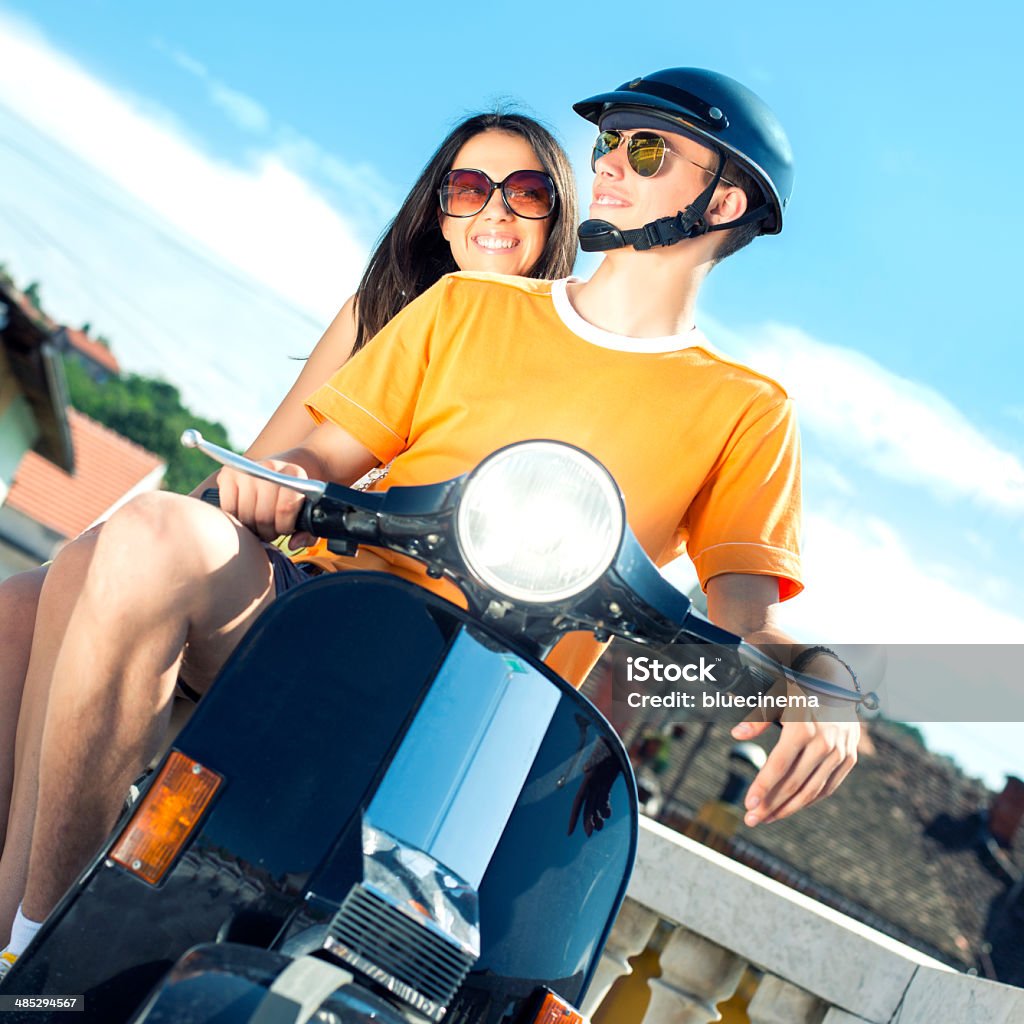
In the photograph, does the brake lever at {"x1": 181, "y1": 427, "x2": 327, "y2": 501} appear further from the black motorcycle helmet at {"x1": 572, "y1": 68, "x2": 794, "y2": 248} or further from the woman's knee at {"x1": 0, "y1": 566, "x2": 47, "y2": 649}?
the black motorcycle helmet at {"x1": 572, "y1": 68, "x2": 794, "y2": 248}

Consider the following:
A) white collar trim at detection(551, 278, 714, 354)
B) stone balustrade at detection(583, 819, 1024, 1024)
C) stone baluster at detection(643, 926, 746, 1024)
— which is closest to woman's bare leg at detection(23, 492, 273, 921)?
white collar trim at detection(551, 278, 714, 354)

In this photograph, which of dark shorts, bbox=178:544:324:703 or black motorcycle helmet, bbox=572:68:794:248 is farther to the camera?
black motorcycle helmet, bbox=572:68:794:248

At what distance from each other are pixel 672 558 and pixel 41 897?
1.18m

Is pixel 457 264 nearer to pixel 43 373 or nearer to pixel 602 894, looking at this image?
pixel 602 894

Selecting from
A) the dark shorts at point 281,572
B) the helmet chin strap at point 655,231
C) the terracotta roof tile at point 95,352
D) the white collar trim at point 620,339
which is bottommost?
the dark shorts at point 281,572

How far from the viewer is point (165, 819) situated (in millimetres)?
1268

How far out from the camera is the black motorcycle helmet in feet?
6.88

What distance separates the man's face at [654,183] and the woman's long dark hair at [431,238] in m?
1.05

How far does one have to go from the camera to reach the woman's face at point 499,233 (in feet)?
10.3

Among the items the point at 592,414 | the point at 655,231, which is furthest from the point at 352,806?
the point at 655,231

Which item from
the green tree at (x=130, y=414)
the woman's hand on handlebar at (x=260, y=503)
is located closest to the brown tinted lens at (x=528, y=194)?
the woman's hand on handlebar at (x=260, y=503)

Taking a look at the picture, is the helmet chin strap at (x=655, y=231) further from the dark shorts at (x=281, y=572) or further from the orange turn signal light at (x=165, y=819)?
the orange turn signal light at (x=165, y=819)

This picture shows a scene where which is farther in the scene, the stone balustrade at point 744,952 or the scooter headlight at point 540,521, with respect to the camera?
the stone balustrade at point 744,952

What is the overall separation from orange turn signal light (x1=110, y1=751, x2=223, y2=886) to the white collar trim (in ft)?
3.56
